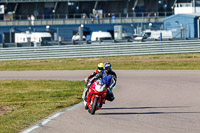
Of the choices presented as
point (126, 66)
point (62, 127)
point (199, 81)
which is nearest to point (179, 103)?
point (62, 127)

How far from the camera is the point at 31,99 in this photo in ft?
52.1

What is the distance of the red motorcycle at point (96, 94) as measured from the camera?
38.4 feet

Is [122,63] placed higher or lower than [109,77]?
lower

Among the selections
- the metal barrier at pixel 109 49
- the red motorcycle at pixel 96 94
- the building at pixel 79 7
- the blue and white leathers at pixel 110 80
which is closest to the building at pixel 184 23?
the metal barrier at pixel 109 49

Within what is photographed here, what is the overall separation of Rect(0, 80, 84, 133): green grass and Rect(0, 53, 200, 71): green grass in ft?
28.2

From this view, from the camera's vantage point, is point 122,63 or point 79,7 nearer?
point 122,63

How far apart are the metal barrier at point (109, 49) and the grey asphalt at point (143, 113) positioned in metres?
15.9

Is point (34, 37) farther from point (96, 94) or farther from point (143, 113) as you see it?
point (143, 113)

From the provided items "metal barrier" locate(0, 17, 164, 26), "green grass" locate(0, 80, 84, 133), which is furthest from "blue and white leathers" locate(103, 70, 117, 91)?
"metal barrier" locate(0, 17, 164, 26)

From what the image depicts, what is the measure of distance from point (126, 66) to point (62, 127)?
2028 cm

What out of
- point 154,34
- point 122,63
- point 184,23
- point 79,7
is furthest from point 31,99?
point 79,7

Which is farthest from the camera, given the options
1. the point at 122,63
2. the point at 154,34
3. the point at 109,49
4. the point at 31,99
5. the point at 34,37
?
the point at 34,37

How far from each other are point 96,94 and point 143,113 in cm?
118

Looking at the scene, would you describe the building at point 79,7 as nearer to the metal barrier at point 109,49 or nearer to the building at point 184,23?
the building at point 184,23
